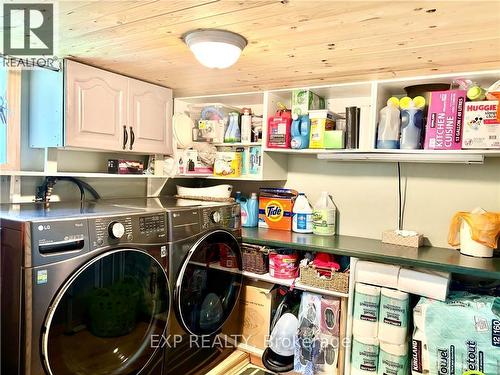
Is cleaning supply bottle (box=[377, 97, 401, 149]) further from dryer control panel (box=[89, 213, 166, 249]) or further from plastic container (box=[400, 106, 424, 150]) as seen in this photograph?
dryer control panel (box=[89, 213, 166, 249])

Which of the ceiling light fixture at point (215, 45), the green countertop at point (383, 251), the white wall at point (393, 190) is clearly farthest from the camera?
the white wall at point (393, 190)

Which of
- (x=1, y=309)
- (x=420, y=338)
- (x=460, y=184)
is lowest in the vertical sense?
(x=420, y=338)

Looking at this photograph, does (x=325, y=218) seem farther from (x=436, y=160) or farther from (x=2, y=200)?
(x=2, y=200)

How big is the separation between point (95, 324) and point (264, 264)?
114 cm

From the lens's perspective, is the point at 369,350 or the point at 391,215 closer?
the point at 369,350

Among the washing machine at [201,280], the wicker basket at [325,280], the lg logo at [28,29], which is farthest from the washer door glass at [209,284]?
the lg logo at [28,29]

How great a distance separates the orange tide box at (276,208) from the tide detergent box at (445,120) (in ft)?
3.26

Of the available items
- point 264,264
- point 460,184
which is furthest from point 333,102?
point 264,264

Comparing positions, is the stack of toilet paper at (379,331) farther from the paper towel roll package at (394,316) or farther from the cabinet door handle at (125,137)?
the cabinet door handle at (125,137)

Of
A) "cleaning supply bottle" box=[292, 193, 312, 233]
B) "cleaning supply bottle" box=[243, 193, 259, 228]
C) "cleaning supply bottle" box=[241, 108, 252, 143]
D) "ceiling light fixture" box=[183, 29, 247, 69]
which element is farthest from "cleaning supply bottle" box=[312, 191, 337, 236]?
"ceiling light fixture" box=[183, 29, 247, 69]

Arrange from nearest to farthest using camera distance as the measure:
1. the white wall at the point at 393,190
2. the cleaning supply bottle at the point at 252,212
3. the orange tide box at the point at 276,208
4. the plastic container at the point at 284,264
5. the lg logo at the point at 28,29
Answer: the lg logo at the point at 28,29, the white wall at the point at 393,190, the plastic container at the point at 284,264, the orange tide box at the point at 276,208, the cleaning supply bottle at the point at 252,212

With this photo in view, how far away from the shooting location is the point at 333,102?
2.54m

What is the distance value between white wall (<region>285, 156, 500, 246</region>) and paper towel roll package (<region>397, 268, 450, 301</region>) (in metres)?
0.48

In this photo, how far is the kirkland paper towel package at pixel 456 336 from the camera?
165 cm
